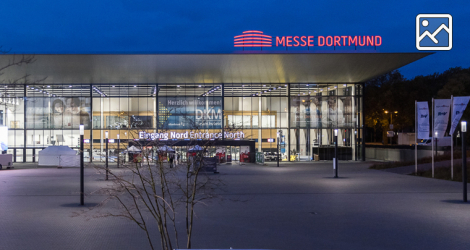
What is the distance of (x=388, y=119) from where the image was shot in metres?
79.2

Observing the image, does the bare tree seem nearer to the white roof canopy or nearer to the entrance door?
the white roof canopy

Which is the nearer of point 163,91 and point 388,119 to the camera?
point 163,91

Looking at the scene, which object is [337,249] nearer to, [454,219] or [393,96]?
[454,219]

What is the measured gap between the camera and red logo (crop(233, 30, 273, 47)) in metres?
40.5

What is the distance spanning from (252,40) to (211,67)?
4.52 metres

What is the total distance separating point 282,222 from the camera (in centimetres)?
1291

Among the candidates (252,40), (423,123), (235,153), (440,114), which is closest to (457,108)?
(440,114)

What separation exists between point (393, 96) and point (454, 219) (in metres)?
66.7

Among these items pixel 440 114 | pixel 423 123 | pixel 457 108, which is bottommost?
pixel 423 123

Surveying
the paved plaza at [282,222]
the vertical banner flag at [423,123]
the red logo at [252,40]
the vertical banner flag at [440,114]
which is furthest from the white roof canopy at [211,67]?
the paved plaza at [282,222]

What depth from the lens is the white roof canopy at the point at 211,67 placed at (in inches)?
1529

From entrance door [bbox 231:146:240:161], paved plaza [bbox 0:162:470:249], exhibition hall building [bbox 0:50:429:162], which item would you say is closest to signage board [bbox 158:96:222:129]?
exhibition hall building [bbox 0:50:429:162]

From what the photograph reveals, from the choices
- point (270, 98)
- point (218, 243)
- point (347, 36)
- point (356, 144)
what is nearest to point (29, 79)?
point (270, 98)

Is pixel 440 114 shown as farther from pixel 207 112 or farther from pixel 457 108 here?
pixel 207 112
